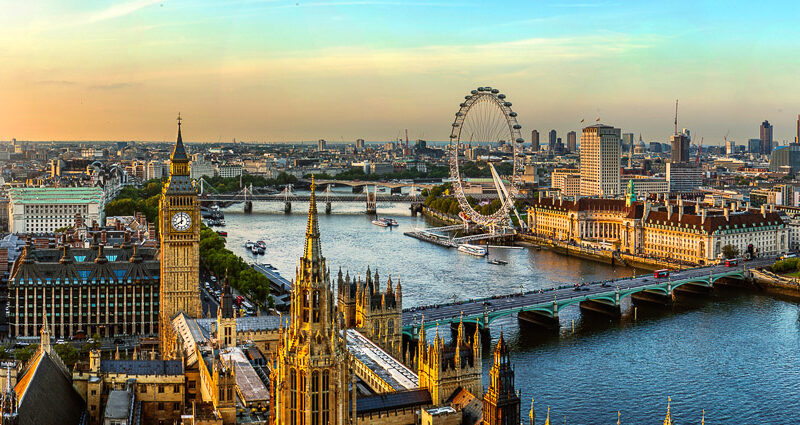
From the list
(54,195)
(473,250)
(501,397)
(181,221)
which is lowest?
(473,250)

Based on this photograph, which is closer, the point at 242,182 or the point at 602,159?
the point at 602,159

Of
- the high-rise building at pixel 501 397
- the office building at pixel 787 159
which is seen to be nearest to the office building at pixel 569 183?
the office building at pixel 787 159

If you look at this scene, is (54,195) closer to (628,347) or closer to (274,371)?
(628,347)

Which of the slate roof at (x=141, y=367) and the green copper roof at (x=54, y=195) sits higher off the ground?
the green copper roof at (x=54, y=195)

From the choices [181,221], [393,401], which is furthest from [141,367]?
[181,221]

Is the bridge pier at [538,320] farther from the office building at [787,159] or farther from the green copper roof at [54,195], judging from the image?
the office building at [787,159]

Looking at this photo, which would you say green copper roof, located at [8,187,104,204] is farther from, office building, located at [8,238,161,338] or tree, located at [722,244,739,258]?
tree, located at [722,244,739,258]
